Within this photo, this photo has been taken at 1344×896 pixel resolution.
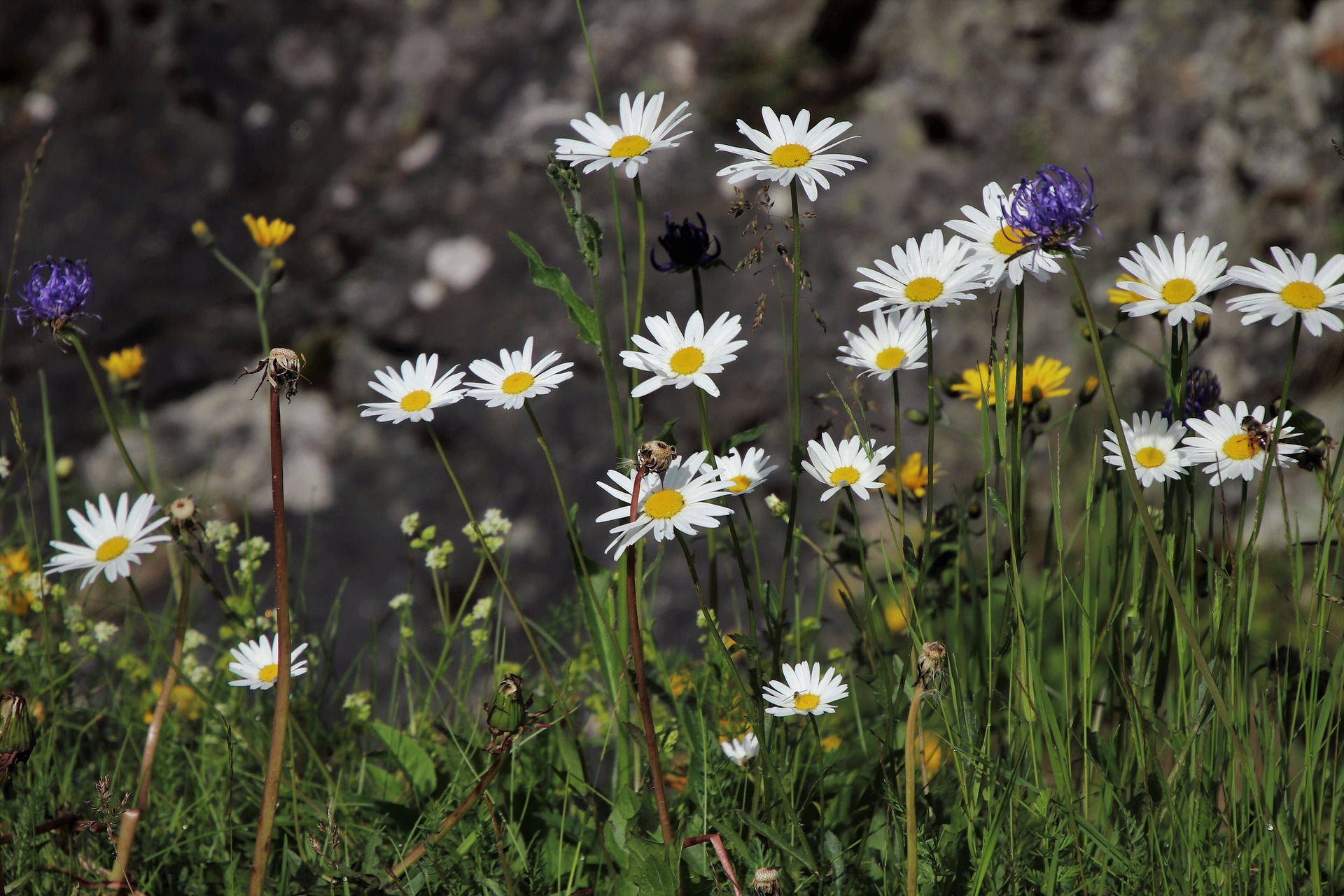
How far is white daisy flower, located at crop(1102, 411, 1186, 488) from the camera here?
3.30 ft

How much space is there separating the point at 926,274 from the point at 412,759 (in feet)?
2.72

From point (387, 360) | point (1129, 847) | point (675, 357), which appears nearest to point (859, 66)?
point (387, 360)

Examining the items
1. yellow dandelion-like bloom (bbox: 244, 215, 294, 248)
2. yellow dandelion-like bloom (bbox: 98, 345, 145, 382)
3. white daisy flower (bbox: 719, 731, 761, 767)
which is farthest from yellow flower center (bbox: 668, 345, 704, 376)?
yellow dandelion-like bloom (bbox: 98, 345, 145, 382)

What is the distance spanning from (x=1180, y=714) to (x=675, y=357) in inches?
24.8

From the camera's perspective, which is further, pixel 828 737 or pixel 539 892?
pixel 828 737

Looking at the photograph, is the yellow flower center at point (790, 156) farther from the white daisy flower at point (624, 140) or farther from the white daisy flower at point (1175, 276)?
the white daisy flower at point (1175, 276)

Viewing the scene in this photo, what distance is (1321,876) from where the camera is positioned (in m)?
1.00

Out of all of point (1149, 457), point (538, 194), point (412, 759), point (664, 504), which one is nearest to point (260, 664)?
point (412, 759)

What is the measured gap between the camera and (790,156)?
943 mm

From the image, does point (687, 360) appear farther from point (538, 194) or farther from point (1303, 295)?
point (538, 194)

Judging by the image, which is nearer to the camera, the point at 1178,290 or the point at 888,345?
the point at 1178,290

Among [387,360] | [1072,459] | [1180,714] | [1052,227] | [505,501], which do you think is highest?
[387,360]

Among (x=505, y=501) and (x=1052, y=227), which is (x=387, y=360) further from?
(x=1052, y=227)

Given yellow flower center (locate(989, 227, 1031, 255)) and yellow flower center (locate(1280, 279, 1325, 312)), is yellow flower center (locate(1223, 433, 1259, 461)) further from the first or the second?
yellow flower center (locate(989, 227, 1031, 255))
